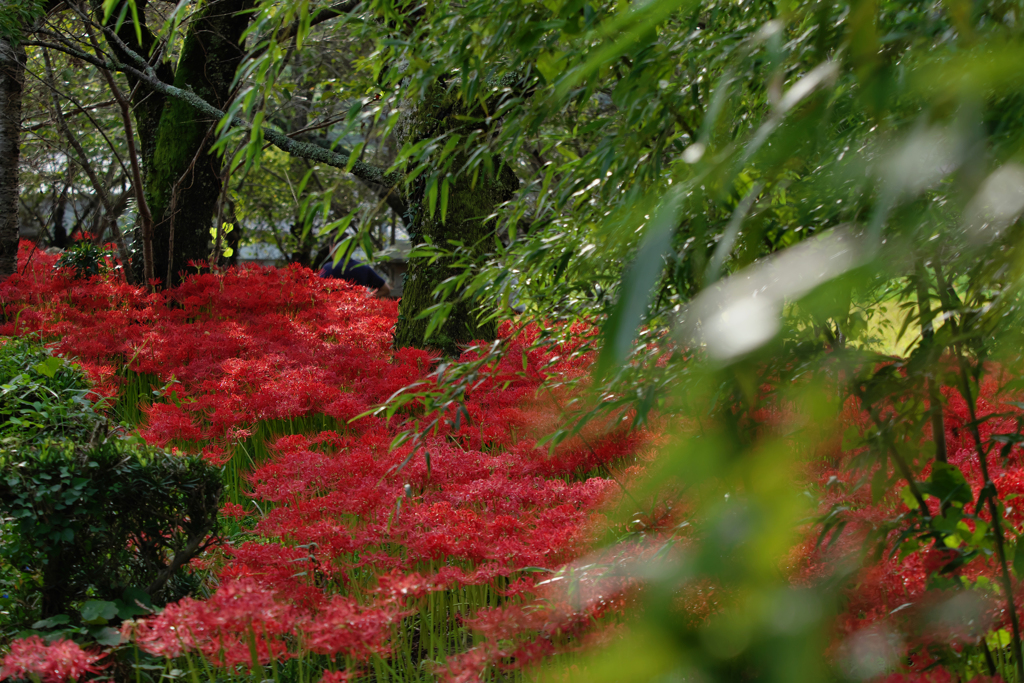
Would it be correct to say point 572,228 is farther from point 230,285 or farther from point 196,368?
point 230,285

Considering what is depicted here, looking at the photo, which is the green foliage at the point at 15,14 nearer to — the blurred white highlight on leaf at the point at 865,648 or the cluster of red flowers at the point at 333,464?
the cluster of red flowers at the point at 333,464

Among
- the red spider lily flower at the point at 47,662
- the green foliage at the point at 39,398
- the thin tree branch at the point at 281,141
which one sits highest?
the thin tree branch at the point at 281,141

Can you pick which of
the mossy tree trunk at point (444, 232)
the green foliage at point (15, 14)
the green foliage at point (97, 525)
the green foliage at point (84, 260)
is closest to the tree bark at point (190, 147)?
the green foliage at point (84, 260)

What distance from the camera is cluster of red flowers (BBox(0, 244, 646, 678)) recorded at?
1.68 m

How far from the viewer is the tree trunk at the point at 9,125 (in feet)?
18.7

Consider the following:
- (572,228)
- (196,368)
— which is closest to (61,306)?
(196,368)

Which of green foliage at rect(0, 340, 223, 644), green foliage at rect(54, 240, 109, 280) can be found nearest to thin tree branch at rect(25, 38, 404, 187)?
green foliage at rect(54, 240, 109, 280)

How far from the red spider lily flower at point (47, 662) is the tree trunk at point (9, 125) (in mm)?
5380

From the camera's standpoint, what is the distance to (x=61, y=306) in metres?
6.34

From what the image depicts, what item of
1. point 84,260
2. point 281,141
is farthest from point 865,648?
point 84,260

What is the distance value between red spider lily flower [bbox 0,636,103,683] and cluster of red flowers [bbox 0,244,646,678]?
119mm

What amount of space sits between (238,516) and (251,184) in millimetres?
13188

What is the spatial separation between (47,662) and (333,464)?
1.22 meters

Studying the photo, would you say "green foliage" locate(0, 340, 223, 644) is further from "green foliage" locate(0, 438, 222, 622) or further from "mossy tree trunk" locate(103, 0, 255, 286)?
"mossy tree trunk" locate(103, 0, 255, 286)
